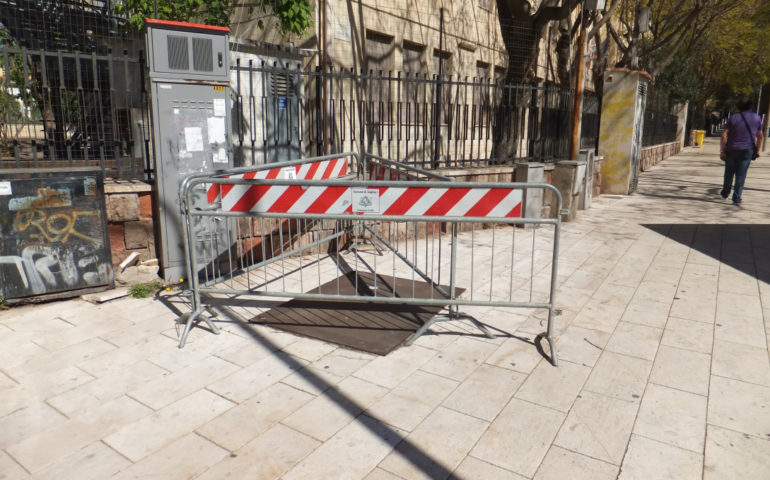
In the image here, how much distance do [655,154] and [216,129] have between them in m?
20.1

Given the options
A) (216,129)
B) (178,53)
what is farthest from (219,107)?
(178,53)

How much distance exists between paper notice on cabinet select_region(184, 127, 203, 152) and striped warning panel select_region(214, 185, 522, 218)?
4.57 feet

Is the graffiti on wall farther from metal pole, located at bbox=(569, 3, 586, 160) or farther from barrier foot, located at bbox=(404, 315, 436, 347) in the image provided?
metal pole, located at bbox=(569, 3, 586, 160)

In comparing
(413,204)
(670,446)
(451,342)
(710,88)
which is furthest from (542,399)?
(710,88)

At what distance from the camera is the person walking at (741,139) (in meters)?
11.1

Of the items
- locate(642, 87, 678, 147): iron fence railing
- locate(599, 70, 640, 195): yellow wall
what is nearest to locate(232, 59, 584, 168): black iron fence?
locate(599, 70, 640, 195): yellow wall

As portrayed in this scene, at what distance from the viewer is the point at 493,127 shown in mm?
10383

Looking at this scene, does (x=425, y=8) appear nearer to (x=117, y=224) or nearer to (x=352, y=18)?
(x=352, y=18)

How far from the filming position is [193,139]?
568 centimetres

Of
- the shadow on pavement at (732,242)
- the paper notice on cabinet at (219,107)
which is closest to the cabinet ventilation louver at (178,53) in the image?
the paper notice on cabinet at (219,107)

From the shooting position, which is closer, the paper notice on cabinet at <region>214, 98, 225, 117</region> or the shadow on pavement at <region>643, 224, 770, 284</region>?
the paper notice on cabinet at <region>214, 98, 225, 117</region>

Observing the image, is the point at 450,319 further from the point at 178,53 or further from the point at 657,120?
the point at 657,120

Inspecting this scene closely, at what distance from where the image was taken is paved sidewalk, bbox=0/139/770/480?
2.92m

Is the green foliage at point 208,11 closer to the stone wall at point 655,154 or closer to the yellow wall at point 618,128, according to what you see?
the yellow wall at point 618,128
